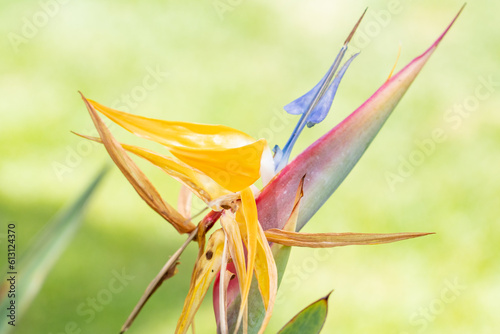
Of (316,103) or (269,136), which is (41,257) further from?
(269,136)

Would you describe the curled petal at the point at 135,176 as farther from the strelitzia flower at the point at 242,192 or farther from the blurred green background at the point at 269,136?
the blurred green background at the point at 269,136

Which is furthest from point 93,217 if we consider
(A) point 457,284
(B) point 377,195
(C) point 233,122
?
(A) point 457,284

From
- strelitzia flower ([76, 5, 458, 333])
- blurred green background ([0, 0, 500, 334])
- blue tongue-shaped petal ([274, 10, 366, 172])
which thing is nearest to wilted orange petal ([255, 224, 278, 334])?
strelitzia flower ([76, 5, 458, 333])

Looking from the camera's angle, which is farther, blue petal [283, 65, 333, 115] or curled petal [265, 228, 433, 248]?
blue petal [283, 65, 333, 115]

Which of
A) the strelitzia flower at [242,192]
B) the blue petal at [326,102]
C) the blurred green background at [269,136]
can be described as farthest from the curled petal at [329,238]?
the blurred green background at [269,136]

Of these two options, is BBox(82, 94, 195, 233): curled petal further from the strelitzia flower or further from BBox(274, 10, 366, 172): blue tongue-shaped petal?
BBox(274, 10, 366, 172): blue tongue-shaped petal

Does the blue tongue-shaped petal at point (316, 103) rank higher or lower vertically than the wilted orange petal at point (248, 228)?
higher

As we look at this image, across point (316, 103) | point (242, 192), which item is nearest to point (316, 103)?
point (316, 103)
